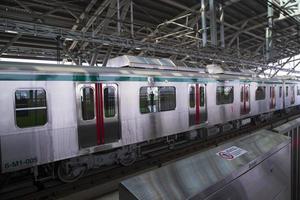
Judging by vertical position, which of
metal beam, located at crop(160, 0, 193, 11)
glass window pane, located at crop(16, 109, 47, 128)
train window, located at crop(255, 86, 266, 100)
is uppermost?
metal beam, located at crop(160, 0, 193, 11)

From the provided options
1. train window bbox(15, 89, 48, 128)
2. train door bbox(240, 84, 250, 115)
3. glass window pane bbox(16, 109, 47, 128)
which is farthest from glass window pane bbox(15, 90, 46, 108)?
train door bbox(240, 84, 250, 115)

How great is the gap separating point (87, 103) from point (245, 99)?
322 inches

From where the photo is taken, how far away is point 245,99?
10.8 meters

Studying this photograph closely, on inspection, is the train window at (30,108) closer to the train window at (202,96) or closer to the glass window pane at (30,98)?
the glass window pane at (30,98)

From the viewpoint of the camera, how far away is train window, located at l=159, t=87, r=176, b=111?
6699 millimetres

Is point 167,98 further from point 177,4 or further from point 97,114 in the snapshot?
point 177,4

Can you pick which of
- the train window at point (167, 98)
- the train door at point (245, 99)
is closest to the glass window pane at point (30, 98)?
the train window at point (167, 98)

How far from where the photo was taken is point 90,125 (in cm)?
514

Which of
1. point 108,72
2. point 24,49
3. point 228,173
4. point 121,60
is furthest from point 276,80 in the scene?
point 24,49

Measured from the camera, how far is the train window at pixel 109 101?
17.7ft

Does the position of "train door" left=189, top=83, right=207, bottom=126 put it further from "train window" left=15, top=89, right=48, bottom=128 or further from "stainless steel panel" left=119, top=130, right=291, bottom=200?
"stainless steel panel" left=119, top=130, right=291, bottom=200

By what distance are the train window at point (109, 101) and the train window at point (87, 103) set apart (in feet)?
1.10

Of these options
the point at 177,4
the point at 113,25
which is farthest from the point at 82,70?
the point at 113,25

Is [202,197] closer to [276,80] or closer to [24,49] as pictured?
[276,80]
